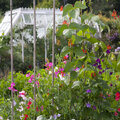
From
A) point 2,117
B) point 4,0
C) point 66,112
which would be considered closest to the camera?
point 66,112

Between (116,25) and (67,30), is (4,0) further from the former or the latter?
(67,30)

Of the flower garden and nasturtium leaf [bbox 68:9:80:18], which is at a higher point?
nasturtium leaf [bbox 68:9:80:18]

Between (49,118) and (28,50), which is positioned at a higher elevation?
(49,118)

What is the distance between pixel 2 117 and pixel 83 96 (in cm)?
98

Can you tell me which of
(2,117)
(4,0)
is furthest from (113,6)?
(2,117)

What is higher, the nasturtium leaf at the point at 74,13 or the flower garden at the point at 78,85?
the nasturtium leaf at the point at 74,13

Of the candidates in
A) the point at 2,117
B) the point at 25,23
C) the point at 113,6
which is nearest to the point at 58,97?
the point at 2,117

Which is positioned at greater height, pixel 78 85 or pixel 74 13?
pixel 74 13

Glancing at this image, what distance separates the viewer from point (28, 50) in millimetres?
8625

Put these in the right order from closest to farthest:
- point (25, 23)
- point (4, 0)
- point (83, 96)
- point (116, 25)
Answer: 1. point (83, 96)
2. point (25, 23)
3. point (116, 25)
4. point (4, 0)

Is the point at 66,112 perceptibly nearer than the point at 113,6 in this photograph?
Yes

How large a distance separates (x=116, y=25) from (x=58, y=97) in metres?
9.77

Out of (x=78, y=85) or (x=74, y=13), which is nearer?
(x=74, y=13)

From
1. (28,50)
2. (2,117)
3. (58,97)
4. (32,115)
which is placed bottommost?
(28,50)
